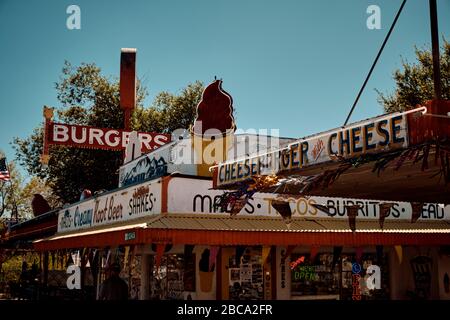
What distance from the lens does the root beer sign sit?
2277cm

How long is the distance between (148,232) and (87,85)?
28.0 m

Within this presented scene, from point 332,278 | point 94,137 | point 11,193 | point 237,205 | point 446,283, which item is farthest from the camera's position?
point 11,193

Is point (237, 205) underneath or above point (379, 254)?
above

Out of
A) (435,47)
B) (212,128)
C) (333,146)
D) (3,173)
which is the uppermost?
(3,173)

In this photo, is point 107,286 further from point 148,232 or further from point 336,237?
point 336,237

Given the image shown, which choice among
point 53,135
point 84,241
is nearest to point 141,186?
point 84,241

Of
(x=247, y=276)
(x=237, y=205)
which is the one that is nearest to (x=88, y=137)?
(x=247, y=276)

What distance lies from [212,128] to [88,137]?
423 inches

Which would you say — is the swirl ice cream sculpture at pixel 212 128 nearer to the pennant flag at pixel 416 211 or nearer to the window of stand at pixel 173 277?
the window of stand at pixel 173 277

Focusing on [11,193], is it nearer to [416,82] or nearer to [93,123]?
[93,123]

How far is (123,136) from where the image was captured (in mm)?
23969

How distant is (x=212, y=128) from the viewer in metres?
14.2

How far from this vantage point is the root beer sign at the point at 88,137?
22.8 m

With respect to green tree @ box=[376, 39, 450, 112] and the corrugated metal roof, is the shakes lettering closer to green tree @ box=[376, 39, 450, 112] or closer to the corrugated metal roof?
the corrugated metal roof
